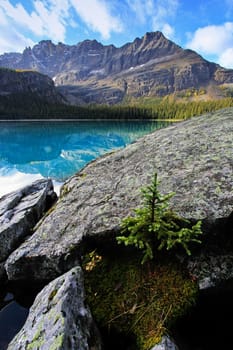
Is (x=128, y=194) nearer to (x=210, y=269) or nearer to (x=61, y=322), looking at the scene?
(x=210, y=269)

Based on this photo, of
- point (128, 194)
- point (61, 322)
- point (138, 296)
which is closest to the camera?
point (61, 322)

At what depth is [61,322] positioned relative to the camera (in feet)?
9.20

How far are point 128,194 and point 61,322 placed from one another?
9.11ft

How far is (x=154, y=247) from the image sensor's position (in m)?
3.86

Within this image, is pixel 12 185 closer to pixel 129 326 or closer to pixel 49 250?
pixel 49 250

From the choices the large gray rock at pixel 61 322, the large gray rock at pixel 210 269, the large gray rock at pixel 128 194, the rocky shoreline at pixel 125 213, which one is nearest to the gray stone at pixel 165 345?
the rocky shoreline at pixel 125 213

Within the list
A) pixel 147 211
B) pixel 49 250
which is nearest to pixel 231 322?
pixel 147 211

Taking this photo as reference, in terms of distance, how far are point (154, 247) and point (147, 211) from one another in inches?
29.5

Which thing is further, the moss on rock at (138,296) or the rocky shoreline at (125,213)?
the rocky shoreline at (125,213)

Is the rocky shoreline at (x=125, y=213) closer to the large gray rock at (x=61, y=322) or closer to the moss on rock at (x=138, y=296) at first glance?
the large gray rock at (x=61, y=322)

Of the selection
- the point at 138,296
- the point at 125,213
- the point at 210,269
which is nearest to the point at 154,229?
the point at 138,296

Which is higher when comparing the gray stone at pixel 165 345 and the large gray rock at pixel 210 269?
the large gray rock at pixel 210 269

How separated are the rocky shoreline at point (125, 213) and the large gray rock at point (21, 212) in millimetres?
163

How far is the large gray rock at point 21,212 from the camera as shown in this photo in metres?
5.40
